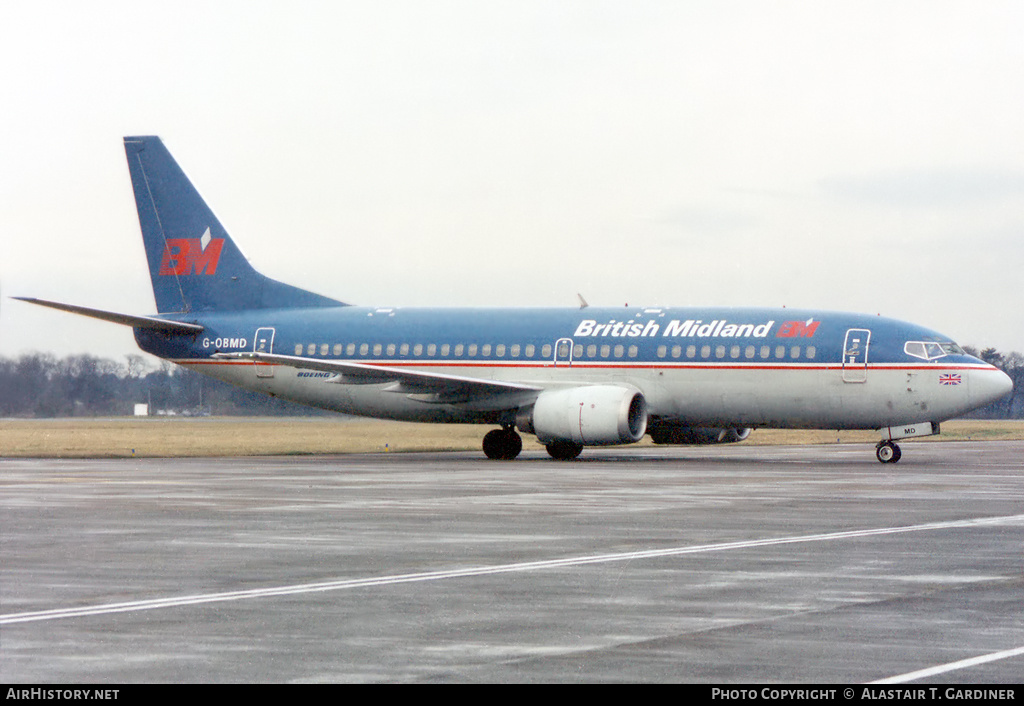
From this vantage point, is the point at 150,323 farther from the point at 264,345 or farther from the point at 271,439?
the point at 271,439

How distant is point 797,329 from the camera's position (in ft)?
116

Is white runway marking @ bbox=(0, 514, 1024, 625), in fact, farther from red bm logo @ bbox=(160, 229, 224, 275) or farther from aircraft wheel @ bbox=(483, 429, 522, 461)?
red bm logo @ bbox=(160, 229, 224, 275)

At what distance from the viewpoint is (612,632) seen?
9.28m

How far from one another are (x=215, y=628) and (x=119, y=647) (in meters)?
0.84

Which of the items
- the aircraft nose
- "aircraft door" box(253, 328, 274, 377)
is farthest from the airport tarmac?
"aircraft door" box(253, 328, 274, 377)

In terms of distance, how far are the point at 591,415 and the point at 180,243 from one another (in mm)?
15784

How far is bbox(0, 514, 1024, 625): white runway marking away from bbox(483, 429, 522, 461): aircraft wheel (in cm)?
2175

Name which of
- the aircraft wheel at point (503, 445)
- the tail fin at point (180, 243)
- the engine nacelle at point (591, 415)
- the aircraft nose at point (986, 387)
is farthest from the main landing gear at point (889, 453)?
the tail fin at point (180, 243)

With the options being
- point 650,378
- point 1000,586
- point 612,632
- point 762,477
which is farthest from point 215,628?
point 650,378

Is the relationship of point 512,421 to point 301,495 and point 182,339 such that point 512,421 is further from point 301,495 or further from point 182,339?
point 301,495

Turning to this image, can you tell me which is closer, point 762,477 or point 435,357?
point 762,477

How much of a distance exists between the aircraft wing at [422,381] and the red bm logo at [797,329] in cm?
638

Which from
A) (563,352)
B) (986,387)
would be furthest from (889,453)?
(563,352)

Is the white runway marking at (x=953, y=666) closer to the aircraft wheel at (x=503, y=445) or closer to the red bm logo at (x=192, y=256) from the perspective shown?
the aircraft wheel at (x=503, y=445)
